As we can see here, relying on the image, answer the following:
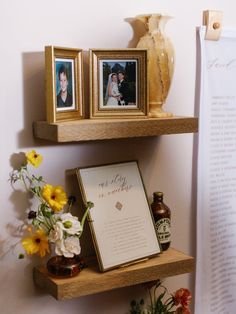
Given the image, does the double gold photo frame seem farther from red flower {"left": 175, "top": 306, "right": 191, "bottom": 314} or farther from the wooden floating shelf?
red flower {"left": 175, "top": 306, "right": 191, "bottom": 314}

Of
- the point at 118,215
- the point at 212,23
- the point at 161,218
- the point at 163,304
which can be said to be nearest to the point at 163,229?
the point at 161,218

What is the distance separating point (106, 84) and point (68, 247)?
1.41ft

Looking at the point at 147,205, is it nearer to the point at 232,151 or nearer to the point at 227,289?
the point at 232,151

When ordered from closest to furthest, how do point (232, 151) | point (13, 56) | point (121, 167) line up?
point (13, 56) < point (121, 167) < point (232, 151)

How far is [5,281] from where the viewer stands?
50.7 inches

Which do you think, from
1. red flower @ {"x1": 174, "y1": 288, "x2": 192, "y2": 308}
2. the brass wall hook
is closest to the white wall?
the brass wall hook

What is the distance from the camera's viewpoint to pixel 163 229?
4.74 feet

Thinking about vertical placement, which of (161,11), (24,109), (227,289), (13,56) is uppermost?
(161,11)

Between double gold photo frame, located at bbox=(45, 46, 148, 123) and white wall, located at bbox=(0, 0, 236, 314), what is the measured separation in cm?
8

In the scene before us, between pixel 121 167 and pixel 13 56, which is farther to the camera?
pixel 121 167

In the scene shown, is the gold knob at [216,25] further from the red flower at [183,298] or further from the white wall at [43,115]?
the red flower at [183,298]

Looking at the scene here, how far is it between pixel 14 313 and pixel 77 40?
74 cm

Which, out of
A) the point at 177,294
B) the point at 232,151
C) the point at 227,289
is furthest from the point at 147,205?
the point at 227,289

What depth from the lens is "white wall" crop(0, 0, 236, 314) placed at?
1243 mm
